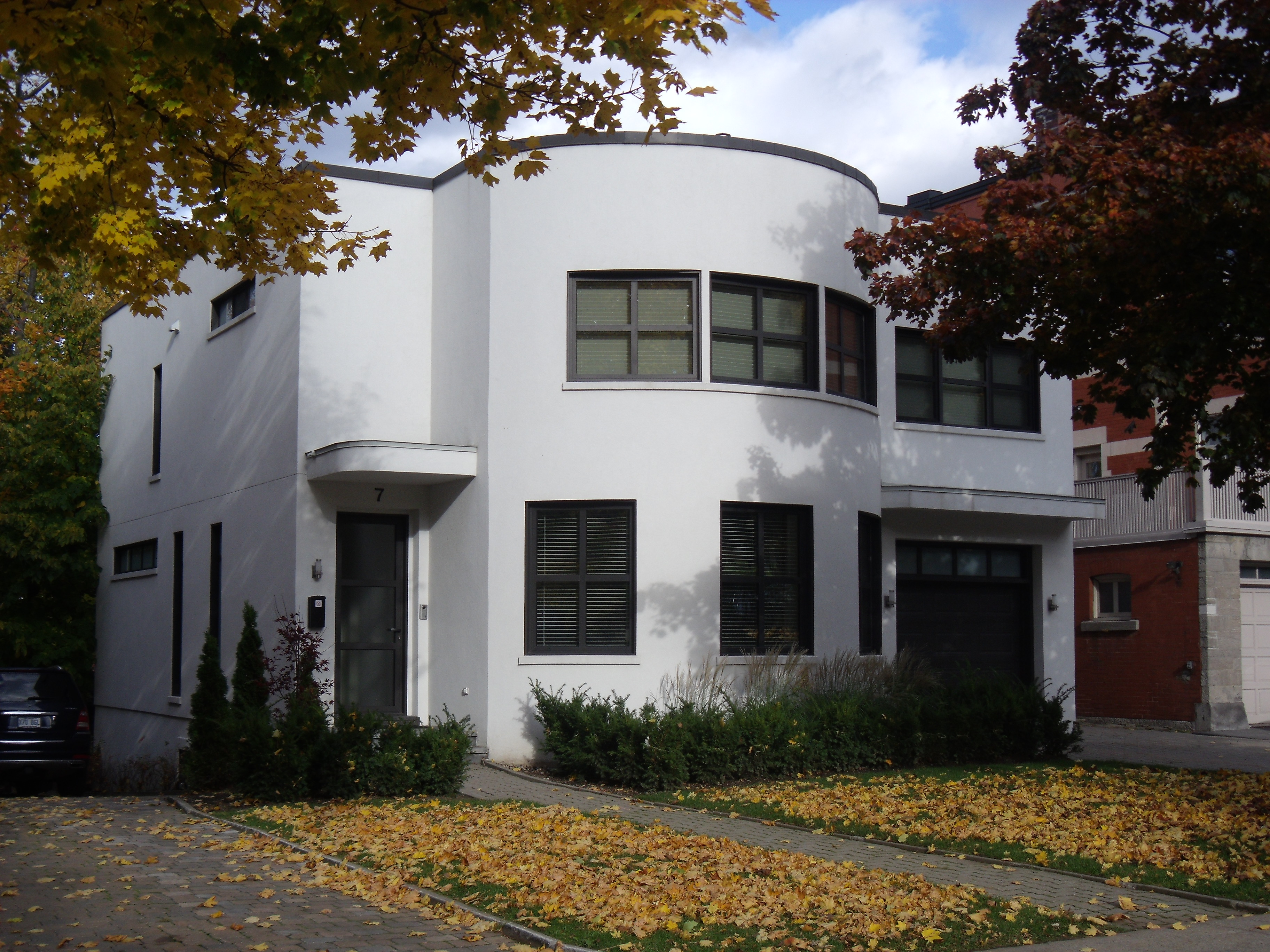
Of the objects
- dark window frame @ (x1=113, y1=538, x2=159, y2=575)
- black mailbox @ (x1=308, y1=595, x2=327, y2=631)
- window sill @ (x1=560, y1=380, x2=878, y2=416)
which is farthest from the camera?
dark window frame @ (x1=113, y1=538, x2=159, y2=575)

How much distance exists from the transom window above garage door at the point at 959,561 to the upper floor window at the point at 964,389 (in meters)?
1.78

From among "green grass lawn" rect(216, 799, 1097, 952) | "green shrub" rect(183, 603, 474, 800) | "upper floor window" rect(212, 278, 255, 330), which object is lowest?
"green grass lawn" rect(216, 799, 1097, 952)

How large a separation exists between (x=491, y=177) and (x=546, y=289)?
636 centimetres

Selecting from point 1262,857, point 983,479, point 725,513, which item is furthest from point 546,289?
point 1262,857

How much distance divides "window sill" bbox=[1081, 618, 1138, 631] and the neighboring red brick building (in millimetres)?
22

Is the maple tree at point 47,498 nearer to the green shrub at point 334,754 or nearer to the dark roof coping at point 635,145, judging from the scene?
the dark roof coping at point 635,145

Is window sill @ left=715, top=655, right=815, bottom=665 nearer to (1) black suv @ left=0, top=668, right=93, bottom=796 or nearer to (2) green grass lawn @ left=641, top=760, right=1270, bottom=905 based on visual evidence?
(2) green grass lawn @ left=641, top=760, right=1270, bottom=905

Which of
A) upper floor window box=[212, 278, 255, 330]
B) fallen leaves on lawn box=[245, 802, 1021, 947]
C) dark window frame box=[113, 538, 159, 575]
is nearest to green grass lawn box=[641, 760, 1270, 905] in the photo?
fallen leaves on lawn box=[245, 802, 1021, 947]

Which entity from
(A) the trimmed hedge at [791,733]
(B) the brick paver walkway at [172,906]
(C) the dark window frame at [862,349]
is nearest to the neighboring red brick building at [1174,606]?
(C) the dark window frame at [862,349]

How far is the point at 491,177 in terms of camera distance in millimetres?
8664

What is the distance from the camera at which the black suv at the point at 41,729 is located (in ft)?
52.7

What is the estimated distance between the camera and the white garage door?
72.0ft

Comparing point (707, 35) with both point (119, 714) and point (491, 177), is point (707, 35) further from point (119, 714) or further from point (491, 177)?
point (119, 714)

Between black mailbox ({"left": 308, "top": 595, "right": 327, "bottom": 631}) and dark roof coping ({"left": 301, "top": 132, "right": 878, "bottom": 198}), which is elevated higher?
dark roof coping ({"left": 301, "top": 132, "right": 878, "bottom": 198})
